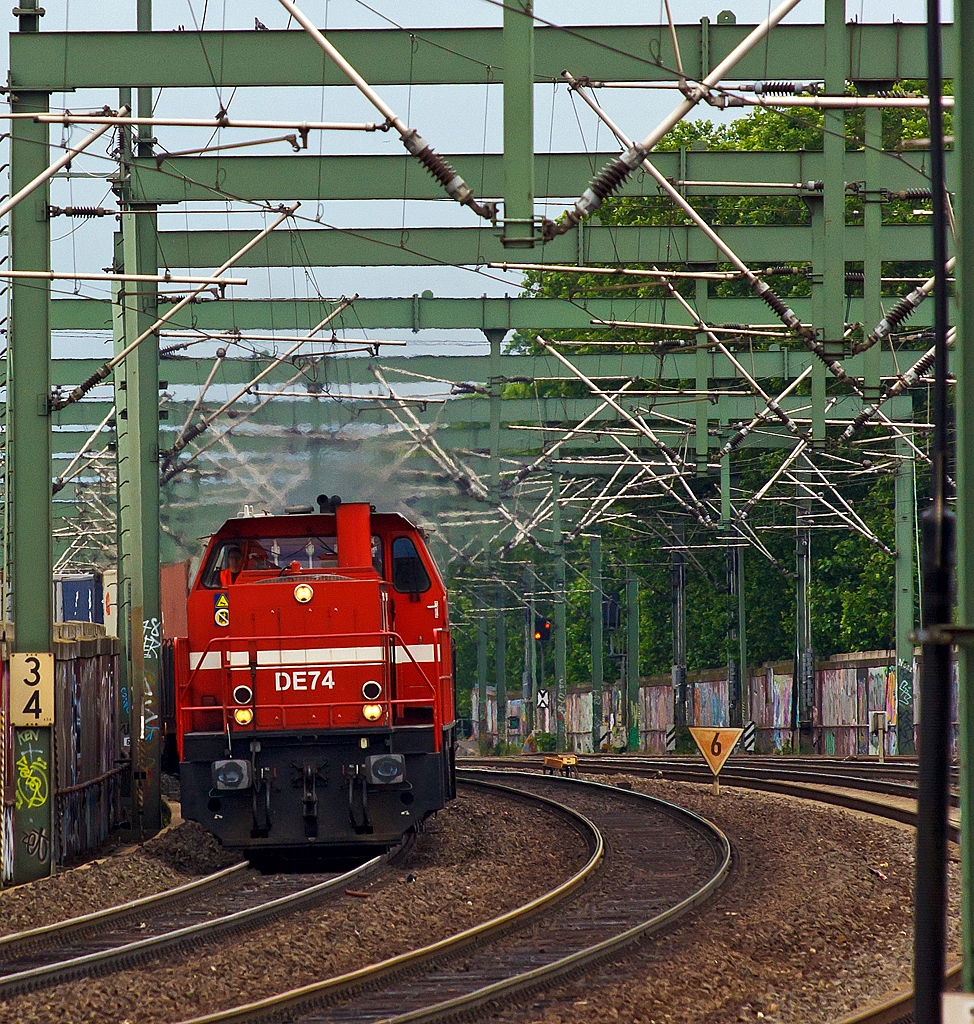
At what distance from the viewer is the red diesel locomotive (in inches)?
560

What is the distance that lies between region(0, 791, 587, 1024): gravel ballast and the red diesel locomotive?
965 millimetres

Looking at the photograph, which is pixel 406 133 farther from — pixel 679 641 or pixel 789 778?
pixel 679 641

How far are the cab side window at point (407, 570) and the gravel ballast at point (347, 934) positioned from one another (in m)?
2.76

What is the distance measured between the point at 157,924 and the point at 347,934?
1791 mm

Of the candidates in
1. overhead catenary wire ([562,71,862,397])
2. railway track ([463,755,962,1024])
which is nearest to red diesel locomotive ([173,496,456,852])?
overhead catenary wire ([562,71,862,397])

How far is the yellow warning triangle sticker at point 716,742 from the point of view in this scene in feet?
71.7

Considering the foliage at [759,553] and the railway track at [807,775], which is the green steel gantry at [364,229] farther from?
the foliage at [759,553]

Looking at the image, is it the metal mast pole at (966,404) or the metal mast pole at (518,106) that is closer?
the metal mast pole at (966,404)

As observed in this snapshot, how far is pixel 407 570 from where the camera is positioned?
51.7 feet

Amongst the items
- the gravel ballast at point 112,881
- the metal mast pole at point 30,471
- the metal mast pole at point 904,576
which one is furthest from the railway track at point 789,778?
the metal mast pole at point 30,471

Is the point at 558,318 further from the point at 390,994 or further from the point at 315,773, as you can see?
the point at 390,994

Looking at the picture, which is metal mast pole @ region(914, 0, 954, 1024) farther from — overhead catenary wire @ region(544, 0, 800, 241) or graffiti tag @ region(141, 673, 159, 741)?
graffiti tag @ region(141, 673, 159, 741)

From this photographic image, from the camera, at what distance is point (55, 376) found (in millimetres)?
32844

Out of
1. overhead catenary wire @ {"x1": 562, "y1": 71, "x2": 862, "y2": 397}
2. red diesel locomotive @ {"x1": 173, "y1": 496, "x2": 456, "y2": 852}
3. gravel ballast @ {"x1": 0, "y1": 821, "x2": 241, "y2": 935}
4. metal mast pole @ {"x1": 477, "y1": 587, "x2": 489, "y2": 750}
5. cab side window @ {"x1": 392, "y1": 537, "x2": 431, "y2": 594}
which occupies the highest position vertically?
overhead catenary wire @ {"x1": 562, "y1": 71, "x2": 862, "y2": 397}
